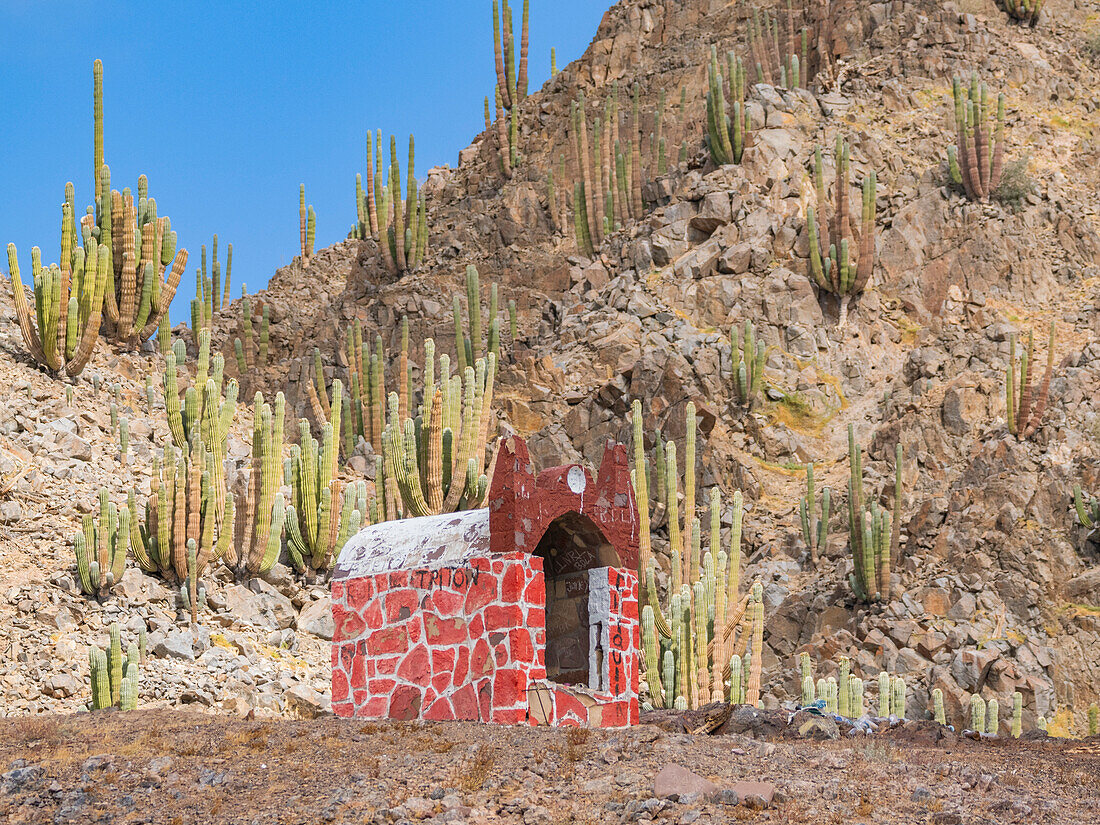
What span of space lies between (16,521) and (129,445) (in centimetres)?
292

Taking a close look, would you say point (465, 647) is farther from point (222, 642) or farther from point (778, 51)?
point (778, 51)

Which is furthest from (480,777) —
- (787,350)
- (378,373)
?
(787,350)

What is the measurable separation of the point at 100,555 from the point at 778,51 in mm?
22535

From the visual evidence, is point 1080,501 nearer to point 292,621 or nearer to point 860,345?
point 860,345

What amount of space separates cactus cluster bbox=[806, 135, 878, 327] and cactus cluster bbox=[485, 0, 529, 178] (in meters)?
10.2

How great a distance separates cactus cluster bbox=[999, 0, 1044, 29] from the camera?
32500mm

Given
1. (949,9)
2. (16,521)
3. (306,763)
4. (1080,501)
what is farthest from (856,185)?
(306,763)

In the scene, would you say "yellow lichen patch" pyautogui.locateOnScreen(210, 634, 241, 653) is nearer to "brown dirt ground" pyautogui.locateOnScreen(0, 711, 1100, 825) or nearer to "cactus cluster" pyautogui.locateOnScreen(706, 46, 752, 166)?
"brown dirt ground" pyautogui.locateOnScreen(0, 711, 1100, 825)

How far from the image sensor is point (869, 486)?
2334cm

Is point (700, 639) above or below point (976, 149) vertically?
below

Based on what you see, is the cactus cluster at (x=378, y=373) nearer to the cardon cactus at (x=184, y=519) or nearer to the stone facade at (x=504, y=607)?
the cardon cactus at (x=184, y=519)

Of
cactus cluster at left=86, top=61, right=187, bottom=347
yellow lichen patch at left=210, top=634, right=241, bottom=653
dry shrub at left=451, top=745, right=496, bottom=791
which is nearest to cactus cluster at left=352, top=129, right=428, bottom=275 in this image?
cactus cluster at left=86, top=61, right=187, bottom=347

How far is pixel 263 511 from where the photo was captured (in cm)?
1881

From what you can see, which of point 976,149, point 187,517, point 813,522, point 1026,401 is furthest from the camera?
point 976,149
